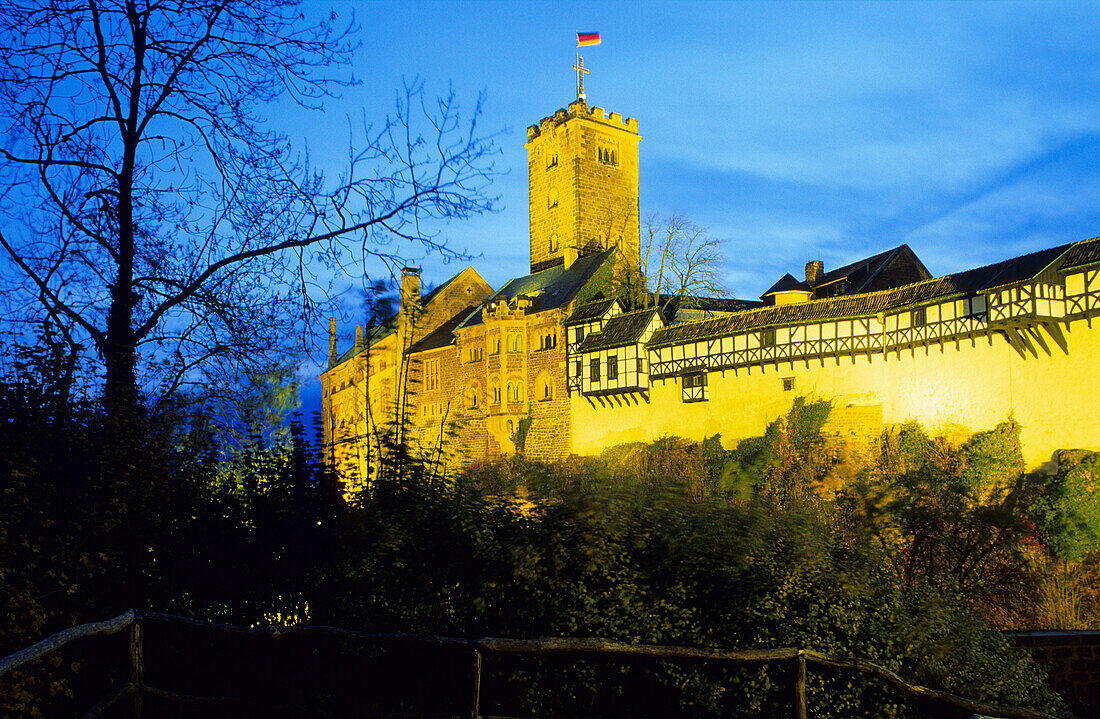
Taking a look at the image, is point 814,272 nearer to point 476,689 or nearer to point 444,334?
point 444,334

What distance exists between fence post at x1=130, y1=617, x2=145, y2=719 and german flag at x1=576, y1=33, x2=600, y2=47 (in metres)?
55.7

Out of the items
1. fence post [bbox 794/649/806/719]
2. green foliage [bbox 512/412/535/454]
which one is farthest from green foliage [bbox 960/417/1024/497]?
fence post [bbox 794/649/806/719]

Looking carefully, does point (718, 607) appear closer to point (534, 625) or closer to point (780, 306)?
point (534, 625)

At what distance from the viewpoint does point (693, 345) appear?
114 ft

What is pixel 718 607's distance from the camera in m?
7.08

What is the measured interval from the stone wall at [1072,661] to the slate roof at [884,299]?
16.7 metres

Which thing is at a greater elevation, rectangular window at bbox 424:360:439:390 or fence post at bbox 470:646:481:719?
rectangular window at bbox 424:360:439:390

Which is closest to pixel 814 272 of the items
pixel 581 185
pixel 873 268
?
pixel 873 268

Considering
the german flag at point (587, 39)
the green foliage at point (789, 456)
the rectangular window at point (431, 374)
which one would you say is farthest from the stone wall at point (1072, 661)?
the german flag at point (587, 39)

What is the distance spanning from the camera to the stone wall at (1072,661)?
1062 cm

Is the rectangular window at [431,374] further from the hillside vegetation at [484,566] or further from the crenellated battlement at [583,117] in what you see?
the hillside vegetation at [484,566]

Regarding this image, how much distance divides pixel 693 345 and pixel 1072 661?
80.2ft

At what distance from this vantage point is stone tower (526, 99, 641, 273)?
160ft

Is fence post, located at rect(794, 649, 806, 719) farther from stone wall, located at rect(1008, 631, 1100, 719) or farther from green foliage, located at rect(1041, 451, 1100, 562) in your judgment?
green foliage, located at rect(1041, 451, 1100, 562)
